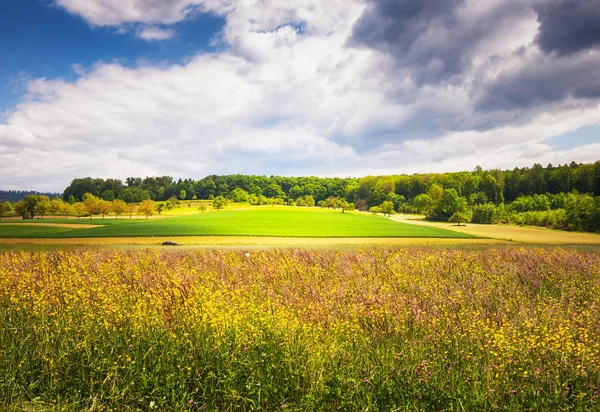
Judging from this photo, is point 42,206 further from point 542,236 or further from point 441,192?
point 441,192

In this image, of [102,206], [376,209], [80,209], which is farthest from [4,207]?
[376,209]

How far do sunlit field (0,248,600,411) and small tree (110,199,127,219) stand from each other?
7891 centimetres

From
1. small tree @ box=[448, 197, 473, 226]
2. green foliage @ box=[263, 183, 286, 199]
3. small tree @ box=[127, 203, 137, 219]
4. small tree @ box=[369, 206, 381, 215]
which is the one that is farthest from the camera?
green foliage @ box=[263, 183, 286, 199]

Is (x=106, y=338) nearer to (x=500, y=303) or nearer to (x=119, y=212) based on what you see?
(x=500, y=303)

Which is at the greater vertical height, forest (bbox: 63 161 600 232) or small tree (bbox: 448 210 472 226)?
forest (bbox: 63 161 600 232)

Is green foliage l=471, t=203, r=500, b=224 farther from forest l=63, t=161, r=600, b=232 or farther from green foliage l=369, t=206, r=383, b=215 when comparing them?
green foliage l=369, t=206, r=383, b=215

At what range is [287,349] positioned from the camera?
598 centimetres

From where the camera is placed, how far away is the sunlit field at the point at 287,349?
531 cm

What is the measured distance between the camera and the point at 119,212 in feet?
273

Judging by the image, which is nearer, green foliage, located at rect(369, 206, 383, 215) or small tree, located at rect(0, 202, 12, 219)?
small tree, located at rect(0, 202, 12, 219)

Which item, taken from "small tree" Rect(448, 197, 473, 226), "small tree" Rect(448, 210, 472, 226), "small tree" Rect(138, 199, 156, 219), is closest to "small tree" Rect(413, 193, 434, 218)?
"small tree" Rect(448, 197, 473, 226)

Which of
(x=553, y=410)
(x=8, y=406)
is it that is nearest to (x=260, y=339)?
(x=8, y=406)

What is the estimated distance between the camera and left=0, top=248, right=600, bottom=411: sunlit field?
17.4 feet

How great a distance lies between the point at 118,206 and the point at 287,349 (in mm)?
87798
